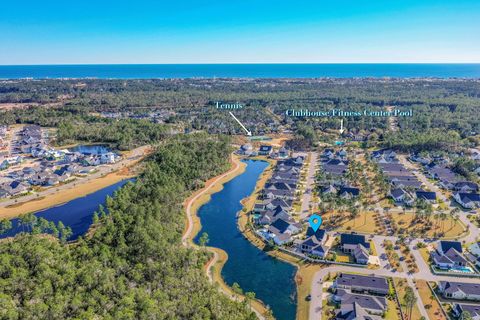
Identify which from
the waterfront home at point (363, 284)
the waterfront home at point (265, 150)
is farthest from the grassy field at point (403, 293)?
the waterfront home at point (265, 150)

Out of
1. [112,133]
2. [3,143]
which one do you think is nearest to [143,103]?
[112,133]

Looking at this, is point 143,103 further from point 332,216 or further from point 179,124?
point 332,216

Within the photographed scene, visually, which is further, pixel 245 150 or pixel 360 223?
pixel 245 150

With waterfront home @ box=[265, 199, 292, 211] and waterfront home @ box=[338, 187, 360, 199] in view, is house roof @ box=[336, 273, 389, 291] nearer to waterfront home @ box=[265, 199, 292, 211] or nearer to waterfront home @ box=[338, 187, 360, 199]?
waterfront home @ box=[265, 199, 292, 211]

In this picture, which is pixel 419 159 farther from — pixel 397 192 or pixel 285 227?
pixel 285 227

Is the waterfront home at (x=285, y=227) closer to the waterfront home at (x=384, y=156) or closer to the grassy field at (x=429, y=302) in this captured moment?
the grassy field at (x=429, y=302)

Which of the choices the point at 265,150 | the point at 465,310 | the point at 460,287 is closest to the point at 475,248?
the point at 460,287

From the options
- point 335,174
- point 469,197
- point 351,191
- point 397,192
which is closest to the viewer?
point 469,197
